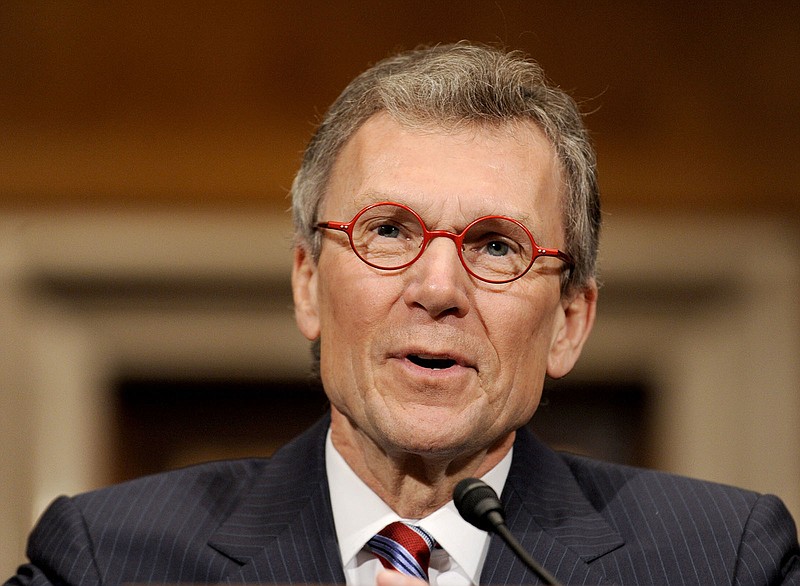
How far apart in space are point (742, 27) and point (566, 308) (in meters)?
1.96

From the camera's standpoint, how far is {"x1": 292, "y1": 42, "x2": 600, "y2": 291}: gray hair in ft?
6.57

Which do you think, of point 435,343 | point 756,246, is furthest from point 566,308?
point 756,246

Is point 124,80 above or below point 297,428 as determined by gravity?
above

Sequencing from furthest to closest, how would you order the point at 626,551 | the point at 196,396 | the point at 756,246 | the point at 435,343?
the point at 196,396
the point at 756,246
the point at 626,551
the point at 435,343

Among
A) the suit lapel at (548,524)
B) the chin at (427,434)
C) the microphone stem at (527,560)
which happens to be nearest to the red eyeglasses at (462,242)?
the chin at (427,434)

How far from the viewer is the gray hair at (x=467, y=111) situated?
2.00m

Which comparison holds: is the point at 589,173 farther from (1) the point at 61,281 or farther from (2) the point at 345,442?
(1) the point at 61,281

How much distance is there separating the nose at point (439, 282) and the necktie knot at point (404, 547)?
381mm

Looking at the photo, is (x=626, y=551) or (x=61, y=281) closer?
(x=626, y=551)

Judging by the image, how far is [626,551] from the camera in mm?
1957

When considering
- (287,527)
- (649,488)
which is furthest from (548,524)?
(287,527)

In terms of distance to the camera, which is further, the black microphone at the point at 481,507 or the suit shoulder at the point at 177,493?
the suit shoulder at the point at 177,493

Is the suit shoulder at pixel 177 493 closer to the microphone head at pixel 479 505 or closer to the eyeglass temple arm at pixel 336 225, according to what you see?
the eyeglass temple arm at pixel 336 225

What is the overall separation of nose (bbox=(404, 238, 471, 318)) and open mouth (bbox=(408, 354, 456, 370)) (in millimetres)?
74
